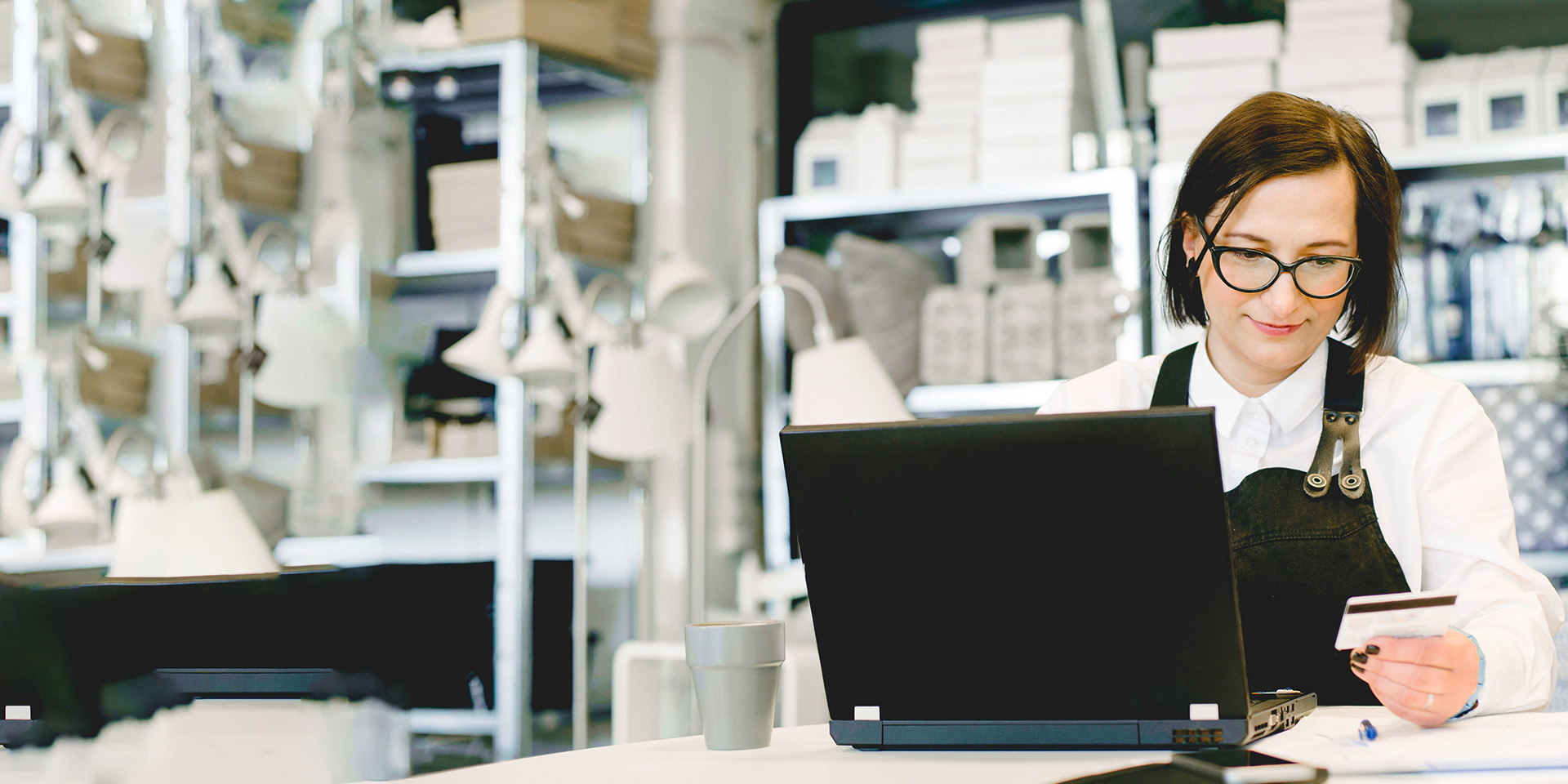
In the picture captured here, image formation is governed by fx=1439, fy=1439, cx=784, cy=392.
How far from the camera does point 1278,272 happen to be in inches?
55.9

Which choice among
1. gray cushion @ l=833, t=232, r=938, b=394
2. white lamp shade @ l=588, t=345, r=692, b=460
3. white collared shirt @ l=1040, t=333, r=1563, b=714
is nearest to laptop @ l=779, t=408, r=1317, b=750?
white collared shirt @ l=1040, t=333, r=1563, b=714

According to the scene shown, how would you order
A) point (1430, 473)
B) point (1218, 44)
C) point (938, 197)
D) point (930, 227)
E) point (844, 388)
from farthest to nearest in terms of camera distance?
point (930, 227), point (938, 197), point (1218, 44), point (844, 388), point (1430, 473)

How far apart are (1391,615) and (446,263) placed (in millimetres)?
2904

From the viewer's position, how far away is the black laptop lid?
954 millimetres

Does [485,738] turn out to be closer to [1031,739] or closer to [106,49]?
[106,49]

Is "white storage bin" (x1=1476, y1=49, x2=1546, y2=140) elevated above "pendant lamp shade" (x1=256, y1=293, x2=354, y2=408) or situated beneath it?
elevated above

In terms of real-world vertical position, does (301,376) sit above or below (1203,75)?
below

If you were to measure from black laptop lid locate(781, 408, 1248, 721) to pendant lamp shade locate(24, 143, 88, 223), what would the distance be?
2.72 m

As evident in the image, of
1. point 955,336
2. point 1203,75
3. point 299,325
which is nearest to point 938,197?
point 955,336

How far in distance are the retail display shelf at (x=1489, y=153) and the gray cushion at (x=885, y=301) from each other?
3.79ft

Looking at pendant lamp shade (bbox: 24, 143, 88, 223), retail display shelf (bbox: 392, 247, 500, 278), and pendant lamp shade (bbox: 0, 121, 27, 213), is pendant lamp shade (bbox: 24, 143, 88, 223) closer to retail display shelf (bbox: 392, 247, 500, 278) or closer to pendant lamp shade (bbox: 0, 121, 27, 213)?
pendant lamp shade (bbox: 0, 121, 27, 213)

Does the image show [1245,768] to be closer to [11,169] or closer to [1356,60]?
[1356,60]

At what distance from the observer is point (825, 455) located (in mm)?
1025

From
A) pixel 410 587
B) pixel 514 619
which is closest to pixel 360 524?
pixel 410 587
